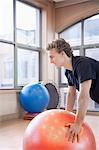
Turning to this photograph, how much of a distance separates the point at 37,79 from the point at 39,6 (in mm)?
2042

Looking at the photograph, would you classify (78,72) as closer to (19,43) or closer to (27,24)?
(19,43)

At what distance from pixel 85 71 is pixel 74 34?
17.1 ft

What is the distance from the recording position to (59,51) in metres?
2.05

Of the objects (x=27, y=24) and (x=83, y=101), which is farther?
(x=27, y=24)

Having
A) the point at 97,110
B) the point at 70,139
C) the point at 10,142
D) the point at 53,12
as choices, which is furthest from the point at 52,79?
the point at 70,139

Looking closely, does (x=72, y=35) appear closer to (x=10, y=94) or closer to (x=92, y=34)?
(x=92, y=34)

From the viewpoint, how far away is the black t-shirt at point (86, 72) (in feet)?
6.54

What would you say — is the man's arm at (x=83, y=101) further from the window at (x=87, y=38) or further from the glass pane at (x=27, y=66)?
the window at (x=87, y=38)

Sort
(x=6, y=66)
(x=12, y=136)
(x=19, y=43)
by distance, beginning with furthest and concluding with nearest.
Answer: (x=19, y=43), (x=6, y=66), (x=12, y=136)

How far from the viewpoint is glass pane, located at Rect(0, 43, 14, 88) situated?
5.54 m

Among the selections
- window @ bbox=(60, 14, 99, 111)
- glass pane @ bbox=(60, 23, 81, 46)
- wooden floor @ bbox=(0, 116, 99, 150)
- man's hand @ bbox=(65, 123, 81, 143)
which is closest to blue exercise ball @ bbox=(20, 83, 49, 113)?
wooden floor @ bbox=(0, 116, 99, 150)

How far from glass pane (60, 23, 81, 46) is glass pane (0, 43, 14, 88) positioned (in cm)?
202

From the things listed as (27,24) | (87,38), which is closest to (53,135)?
(27,24)

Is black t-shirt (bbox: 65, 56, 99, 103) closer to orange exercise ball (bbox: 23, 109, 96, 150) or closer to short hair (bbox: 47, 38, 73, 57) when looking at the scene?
short hair (bbox: 47, 38, 73, 57)
